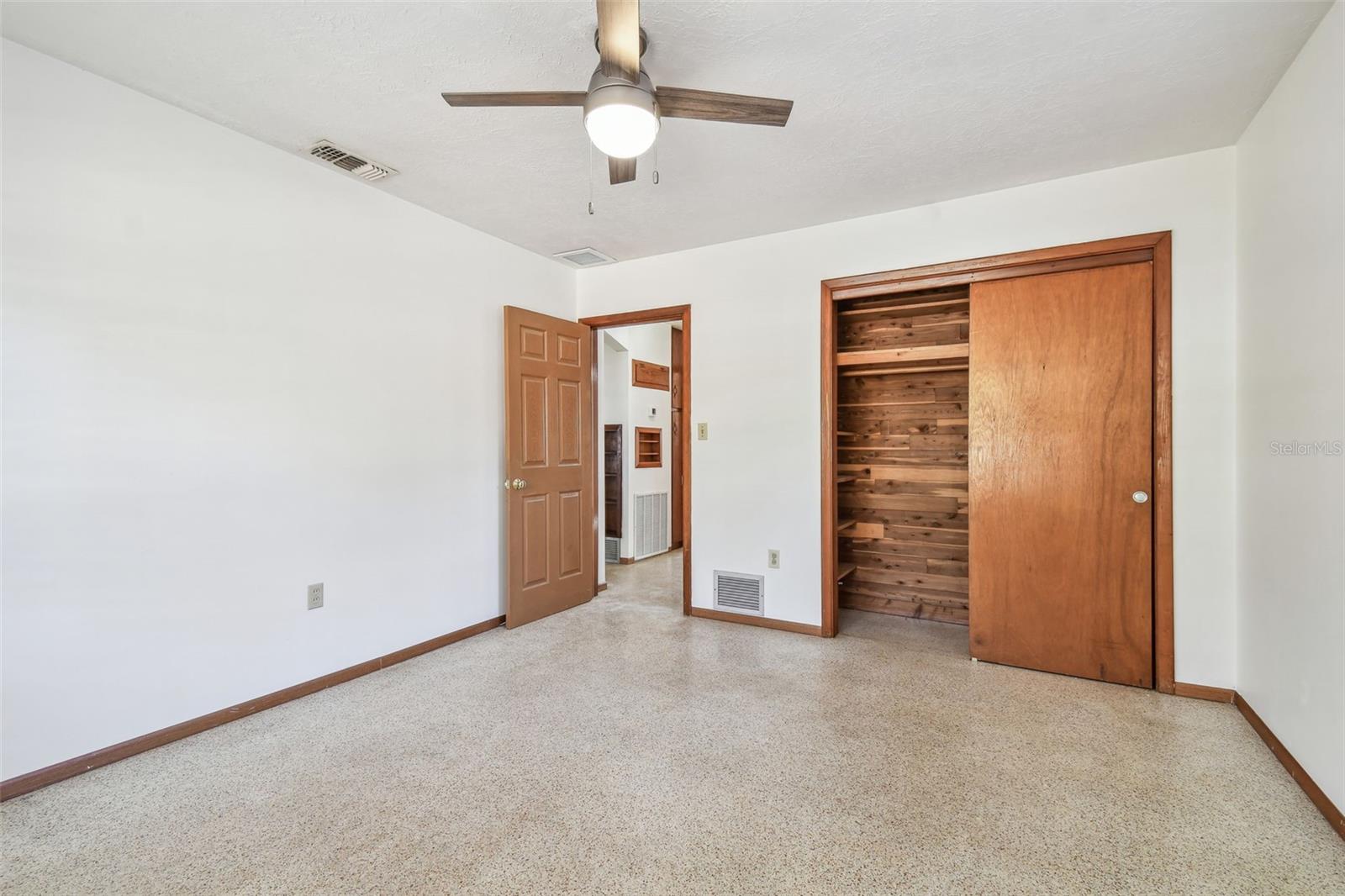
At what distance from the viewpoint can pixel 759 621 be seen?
13.2 ft

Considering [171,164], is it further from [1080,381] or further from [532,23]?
[1080,381]

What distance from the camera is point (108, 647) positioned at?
2.31 metres

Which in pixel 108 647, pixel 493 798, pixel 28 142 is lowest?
pixel 493 798

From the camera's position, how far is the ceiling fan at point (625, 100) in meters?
1.68

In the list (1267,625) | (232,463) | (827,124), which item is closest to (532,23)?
(827,124)

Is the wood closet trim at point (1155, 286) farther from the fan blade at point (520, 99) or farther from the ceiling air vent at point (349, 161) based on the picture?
the ceiling air vent at point (349, 161)

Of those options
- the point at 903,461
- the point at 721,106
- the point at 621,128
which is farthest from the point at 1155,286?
the point at 621,128

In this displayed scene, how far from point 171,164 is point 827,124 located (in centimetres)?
272

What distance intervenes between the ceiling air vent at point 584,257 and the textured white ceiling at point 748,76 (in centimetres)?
102

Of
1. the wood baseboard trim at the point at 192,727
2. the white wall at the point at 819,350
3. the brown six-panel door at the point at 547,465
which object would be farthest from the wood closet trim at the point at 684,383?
the wood baseboard trim at the point at 192,727

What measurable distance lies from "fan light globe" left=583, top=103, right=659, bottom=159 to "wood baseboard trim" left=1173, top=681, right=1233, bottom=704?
3.38 m

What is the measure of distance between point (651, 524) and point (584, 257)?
2929mm
